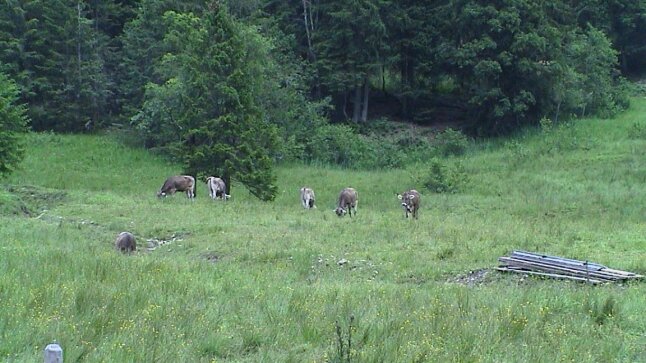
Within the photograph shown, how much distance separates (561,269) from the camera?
15.6m

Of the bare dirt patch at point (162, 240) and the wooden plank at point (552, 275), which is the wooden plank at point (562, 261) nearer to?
the wooden plank at point (552, 275)

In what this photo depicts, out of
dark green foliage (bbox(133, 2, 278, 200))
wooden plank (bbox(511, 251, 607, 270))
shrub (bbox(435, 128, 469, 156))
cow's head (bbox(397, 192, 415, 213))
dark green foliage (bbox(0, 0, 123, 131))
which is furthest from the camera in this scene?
dark green foliage (bbox(0, 0, 123, 131))

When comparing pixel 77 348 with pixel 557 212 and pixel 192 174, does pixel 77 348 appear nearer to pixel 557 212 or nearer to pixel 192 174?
pixel 557 212

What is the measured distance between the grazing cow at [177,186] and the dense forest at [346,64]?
34.8 ft

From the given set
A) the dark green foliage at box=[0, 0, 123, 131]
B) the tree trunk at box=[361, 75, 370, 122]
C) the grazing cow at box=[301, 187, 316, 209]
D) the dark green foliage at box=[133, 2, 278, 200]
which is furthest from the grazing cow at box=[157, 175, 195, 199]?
the tree trunk at box=[361, 75, 370, 122]

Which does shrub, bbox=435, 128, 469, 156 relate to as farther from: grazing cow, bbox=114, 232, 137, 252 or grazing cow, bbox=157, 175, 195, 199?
Answer: grazing cow, bbox=114, 232, 137, 252

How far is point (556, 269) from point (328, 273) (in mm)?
4529

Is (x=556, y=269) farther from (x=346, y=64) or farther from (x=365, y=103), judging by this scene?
(x=365, y=103)

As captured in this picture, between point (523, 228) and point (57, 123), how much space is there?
3963cm

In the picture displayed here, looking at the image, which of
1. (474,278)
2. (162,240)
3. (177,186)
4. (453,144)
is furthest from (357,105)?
(474,278)

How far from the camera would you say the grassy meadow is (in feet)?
28.8

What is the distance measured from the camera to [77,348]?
792cm

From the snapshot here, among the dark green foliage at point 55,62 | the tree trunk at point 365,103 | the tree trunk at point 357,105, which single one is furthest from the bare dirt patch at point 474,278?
the dark green foliage at point 55,62

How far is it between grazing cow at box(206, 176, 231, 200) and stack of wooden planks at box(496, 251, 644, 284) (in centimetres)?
1735
